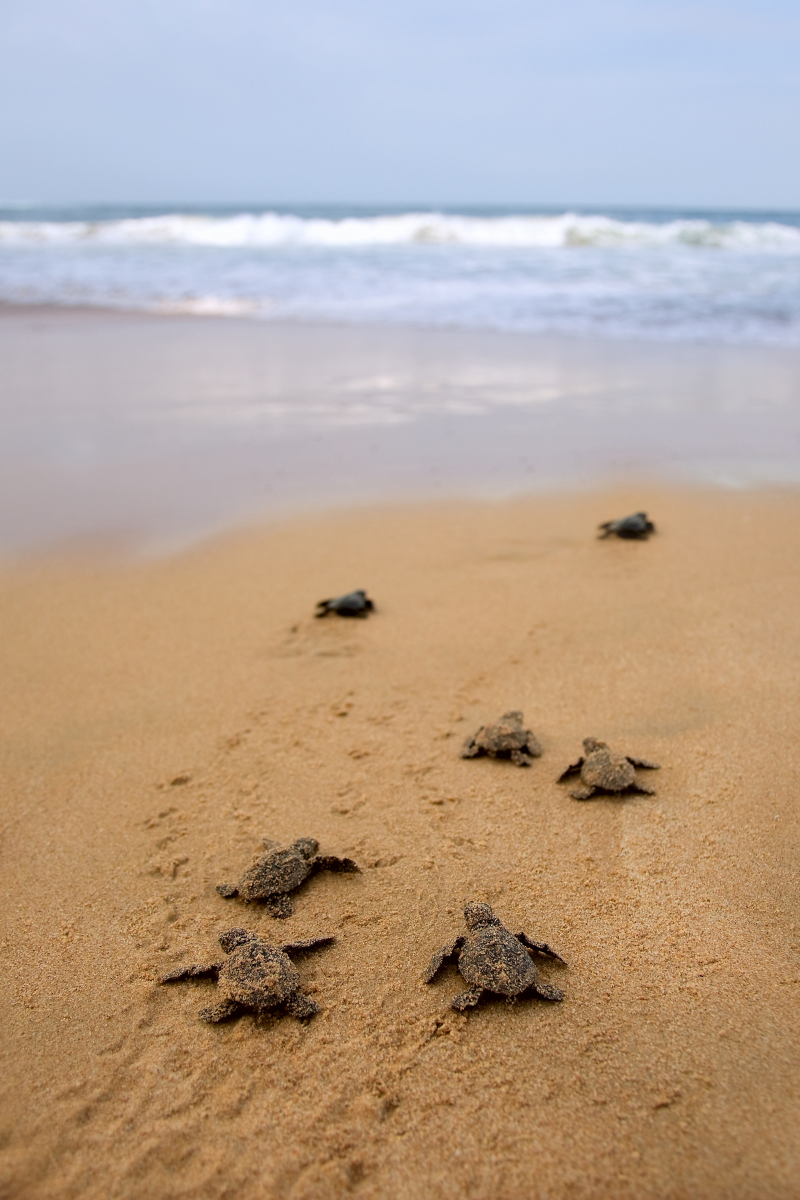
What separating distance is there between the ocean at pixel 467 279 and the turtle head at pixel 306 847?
8.14m

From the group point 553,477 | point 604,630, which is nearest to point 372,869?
point 604,630

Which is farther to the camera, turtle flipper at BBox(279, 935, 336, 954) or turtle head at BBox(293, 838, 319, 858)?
turtle head at BBox(293, 838, 319, 858)

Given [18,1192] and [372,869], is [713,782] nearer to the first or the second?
[372,869]

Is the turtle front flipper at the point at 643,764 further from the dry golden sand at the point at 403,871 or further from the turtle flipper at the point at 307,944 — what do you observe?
the turtle flipper at the point at 307,944

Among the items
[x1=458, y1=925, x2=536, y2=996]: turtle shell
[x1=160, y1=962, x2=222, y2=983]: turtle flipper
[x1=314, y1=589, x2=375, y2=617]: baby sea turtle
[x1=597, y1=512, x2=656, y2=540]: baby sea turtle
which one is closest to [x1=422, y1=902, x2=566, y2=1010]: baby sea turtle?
[x1=458, y1=925, x2=536, y2=996]: turtle shell

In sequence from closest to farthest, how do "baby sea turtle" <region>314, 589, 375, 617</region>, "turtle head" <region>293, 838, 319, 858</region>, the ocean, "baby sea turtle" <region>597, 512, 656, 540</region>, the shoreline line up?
"turtle head" <region>293, 838, 319, 858</region>
"baby sea turtle" <region>314, 589, 375, 617</region>
"baby sea turtle" <region>597, 512, 656, 540</region>
the shoreline
the ocean

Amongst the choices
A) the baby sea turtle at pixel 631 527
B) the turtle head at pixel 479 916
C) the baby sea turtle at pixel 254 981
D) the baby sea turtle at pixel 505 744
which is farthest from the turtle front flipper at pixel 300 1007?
the baby sea turtle at pixel 631 527

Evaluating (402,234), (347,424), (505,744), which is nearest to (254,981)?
(505,744)

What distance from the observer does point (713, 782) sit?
2.38 metres

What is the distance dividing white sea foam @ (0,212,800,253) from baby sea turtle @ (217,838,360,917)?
23625mm

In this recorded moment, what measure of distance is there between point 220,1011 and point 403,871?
0.58m

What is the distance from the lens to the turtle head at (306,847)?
81.4 inches

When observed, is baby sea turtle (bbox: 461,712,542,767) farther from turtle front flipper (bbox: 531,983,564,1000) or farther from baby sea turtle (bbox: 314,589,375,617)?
baby sea turtle (bbox: 314,589,375,617)

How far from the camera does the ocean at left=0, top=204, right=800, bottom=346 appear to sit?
32.6 feet
